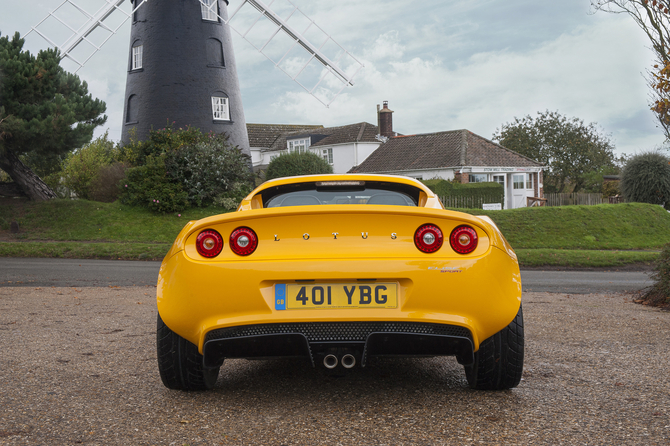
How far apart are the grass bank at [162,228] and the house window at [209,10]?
10.5m

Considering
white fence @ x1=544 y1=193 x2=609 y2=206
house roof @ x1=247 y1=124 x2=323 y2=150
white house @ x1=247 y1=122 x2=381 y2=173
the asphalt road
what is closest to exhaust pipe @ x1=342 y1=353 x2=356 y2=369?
the asphalt road

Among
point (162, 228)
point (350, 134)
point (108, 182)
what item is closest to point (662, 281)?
point (162, 228)

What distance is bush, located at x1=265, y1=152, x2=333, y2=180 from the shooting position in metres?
34.4

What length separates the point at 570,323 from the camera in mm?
6148

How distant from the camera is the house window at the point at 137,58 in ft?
95.1

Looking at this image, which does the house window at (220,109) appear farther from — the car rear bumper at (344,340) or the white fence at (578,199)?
the car rear bumper at (344,340)

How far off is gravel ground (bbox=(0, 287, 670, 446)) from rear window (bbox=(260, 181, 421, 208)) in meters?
1.23

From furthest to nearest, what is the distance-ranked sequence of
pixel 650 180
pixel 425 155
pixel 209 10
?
pixel 425 155
pixel 209 10
pixel 650 180

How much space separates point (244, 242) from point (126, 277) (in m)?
9.35

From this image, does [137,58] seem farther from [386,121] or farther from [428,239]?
[428,239]

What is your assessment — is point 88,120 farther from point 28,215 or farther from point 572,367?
point 572,367

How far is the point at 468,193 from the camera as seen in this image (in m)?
33.1

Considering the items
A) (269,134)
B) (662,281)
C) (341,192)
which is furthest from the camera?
(269,134)

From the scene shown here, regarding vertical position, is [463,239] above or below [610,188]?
below
